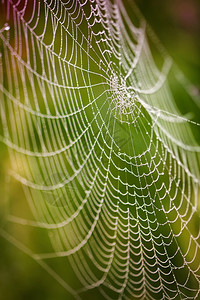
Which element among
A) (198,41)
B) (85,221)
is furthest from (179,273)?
(198,41)

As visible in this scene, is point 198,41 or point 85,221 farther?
point 198,41

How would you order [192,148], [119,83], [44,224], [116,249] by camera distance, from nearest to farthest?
[44,224], [119,83], [116,249], [192,148]

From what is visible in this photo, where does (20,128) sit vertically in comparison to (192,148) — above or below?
above

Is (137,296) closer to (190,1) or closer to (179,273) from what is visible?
(179,273)

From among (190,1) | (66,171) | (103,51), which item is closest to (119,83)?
(103,51)

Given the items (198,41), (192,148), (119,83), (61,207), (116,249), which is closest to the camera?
(61,207)

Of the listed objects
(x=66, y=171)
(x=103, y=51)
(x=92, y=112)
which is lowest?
(x=66, y=171)

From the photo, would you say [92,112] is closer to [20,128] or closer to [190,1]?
[20,128]
